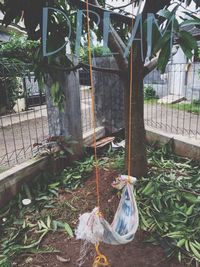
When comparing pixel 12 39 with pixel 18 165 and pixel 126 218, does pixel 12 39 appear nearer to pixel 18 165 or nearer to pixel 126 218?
pixel 18 165

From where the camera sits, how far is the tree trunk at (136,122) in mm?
2352

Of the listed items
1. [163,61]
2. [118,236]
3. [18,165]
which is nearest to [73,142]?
[18,165]

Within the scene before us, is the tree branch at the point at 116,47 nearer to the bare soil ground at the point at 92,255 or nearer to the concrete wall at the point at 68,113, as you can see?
the concrete wall at the point at 68,113

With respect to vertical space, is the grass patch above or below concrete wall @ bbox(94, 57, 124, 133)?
below

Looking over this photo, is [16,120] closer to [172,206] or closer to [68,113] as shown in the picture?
[68,113]

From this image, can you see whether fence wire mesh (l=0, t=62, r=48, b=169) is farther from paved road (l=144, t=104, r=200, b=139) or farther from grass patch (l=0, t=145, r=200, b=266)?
paved road (l=144, t=104, r=200, b=139)

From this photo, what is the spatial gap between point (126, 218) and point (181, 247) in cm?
56

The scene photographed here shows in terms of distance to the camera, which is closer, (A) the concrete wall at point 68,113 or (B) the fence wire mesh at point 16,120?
(B) the fence wire mesh at point 16,120

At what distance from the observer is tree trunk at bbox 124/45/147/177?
2352mm

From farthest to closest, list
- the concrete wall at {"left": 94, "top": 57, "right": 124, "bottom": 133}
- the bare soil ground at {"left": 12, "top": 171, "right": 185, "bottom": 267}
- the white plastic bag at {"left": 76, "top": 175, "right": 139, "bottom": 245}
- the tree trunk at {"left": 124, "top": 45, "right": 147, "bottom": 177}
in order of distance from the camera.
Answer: the concrete wall at {"left": 94, "top": 57, "right": 124, "bottom": 133}, the tree trunk at {"left": 124, "top": 45, "right": 147, "bottom": 177}, the bare soil ground at {"left": 12, "top": 171, "right": 185, "bottom": 267}, the white plastic bag at {"left": 76, "top": 175, "right": 139, "bottom": 245}

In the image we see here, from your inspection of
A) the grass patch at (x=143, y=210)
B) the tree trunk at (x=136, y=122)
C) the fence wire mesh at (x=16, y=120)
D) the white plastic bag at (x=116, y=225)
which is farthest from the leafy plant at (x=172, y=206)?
the fence wire mesh at (x=16, y=120)

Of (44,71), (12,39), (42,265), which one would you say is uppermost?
(12,39)

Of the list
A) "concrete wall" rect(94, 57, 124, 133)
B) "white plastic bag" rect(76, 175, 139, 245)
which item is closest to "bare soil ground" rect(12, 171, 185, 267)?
"white plastic bag" rect(76, 175, 139, 245)

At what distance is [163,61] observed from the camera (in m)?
1.17
